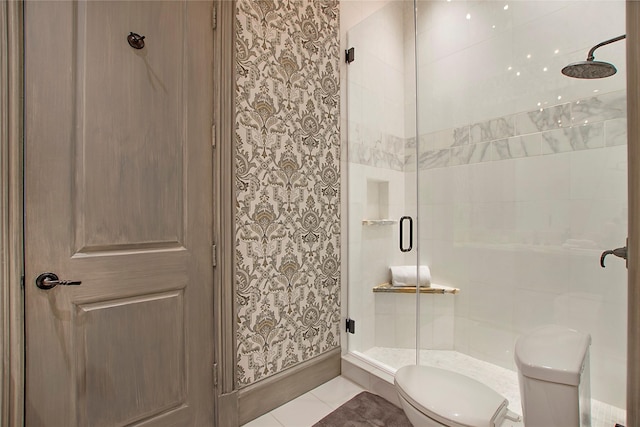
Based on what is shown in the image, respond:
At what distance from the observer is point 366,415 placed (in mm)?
1654

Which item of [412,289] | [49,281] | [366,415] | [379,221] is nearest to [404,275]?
[412,289]

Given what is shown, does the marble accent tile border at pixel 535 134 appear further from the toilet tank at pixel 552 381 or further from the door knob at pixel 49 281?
the door knob at pixel 49 281

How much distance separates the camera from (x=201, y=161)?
149 centimetres

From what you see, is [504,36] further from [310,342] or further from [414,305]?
[310,342]

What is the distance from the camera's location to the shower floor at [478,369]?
146 centimetres

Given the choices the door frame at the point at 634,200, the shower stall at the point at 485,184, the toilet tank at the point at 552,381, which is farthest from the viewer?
Result: the shower stall at the point at 485,184

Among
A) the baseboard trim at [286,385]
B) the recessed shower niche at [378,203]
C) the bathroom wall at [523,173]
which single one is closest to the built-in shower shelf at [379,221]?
the recessed shower niche at [378,203]

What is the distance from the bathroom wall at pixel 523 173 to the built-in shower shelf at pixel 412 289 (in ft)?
0.19

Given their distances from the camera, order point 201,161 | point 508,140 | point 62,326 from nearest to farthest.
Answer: point 62,326, point 201,161, point 508,140

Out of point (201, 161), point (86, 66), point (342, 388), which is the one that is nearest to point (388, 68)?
point (201, 161)

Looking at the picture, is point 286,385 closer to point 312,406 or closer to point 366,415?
point 312,406

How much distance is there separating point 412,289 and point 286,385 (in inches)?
44.3

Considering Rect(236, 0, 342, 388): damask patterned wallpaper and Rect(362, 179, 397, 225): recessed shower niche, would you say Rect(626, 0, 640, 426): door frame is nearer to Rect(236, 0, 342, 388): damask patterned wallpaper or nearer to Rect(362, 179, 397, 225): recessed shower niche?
Rect(236, 0, 342, 388): damask patterned wallpaper

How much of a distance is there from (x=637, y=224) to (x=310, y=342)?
168 cm
